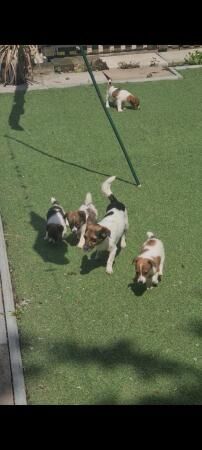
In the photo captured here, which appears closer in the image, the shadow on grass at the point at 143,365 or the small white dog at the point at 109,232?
the shadow on grass at the point at 143,365

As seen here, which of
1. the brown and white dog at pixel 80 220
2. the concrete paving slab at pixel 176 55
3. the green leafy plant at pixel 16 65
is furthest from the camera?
the concrete paving slab at pixel 176 55

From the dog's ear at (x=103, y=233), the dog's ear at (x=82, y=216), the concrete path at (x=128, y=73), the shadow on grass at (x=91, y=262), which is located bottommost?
the shadow on grass at (x=91, y=262)

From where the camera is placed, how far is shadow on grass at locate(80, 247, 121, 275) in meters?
6.70

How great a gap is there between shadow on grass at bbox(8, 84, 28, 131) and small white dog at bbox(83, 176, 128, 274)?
16.9ft

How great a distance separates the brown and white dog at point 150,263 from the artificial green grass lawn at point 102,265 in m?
0.20

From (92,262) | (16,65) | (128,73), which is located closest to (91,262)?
(92,262)

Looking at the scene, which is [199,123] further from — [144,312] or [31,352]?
[31,352]

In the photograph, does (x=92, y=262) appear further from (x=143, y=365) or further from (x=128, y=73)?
(x=128, y=73)

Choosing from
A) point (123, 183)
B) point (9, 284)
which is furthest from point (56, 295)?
point (123, 183)

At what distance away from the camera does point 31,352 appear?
5.27m

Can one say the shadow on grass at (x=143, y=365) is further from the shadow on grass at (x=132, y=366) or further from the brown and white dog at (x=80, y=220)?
the brown and white dog at (x=80, y=220)

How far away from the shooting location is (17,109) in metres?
12.4

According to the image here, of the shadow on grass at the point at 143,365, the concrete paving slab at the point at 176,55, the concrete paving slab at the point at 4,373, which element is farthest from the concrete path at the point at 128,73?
the shadow on grass at the point at 143,365

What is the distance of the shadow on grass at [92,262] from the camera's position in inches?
264
